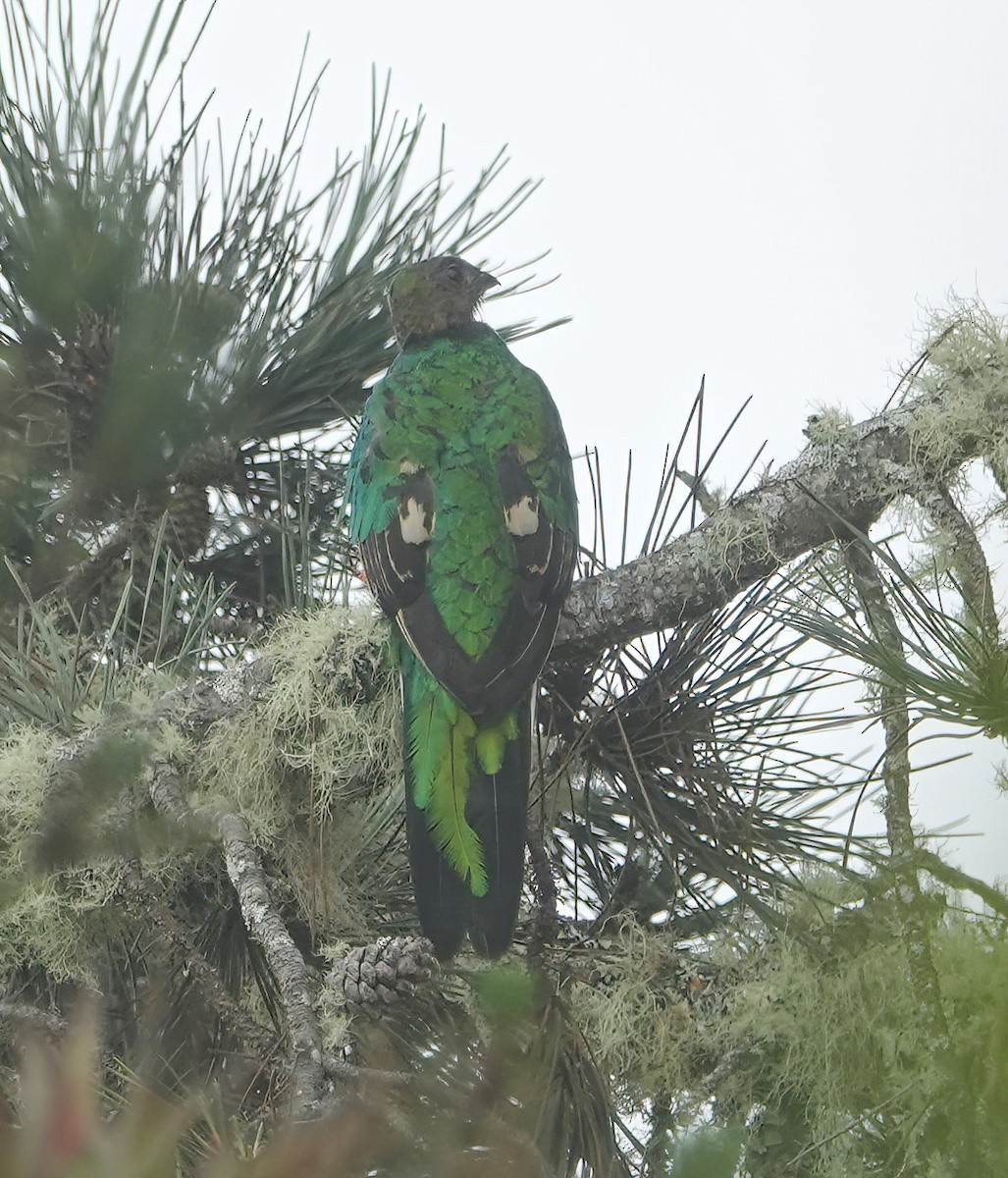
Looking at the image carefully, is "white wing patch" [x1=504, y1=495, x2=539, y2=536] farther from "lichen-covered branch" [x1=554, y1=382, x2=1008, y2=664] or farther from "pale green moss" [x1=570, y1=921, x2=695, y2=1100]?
"pale green moss" [x1=570, y1=921, x2=695, y2=1100]

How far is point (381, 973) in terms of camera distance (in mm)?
845

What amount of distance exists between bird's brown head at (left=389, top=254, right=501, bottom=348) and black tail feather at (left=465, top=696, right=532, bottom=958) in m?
0.63

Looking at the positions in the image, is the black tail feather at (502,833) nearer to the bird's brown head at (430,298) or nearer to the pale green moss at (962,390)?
the pale green moss at (962,390)

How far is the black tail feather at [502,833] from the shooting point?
3.07ft

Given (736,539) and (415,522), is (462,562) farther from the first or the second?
(736,539)

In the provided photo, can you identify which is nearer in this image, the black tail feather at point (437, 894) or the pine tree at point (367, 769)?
the pine tree at point (367, 769)

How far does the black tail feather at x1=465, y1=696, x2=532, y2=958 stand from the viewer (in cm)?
94

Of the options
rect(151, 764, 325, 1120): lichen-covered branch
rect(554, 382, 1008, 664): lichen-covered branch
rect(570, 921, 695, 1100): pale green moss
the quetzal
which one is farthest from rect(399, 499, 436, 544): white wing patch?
rect(570, 921, 695, 1100): pale green moss

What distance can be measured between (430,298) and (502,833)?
776mm

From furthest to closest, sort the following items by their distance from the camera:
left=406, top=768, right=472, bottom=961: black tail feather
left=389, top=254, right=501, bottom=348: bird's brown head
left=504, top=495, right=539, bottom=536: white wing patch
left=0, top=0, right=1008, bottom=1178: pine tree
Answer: left=389, top=254, right=501, bottom=348: bird's brown head, left=504, top=495, right=539, bottom=536: white wing patch, left=406, top=768, right=472, bottom=961: black tail feather, left=0, top=0, right=1008, bottom=1178: pine tree

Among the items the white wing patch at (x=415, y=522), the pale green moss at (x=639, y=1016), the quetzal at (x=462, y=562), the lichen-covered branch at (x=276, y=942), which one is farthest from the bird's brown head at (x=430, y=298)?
the pale green moss at (x=639, y=1016)

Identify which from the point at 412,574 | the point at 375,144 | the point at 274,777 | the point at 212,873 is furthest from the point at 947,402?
the point at 375,144

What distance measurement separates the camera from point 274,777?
3.72 feet

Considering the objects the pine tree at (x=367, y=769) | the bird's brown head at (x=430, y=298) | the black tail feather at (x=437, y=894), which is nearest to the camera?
the pine tree at (x=367, y=769)
